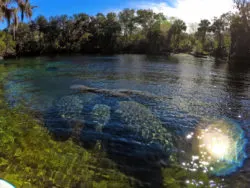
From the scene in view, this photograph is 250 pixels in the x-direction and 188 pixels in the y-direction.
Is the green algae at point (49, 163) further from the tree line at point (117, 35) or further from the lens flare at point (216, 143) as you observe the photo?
the tree line at point (117, 35)

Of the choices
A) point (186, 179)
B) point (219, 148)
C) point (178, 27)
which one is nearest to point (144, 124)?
point (219, 148)

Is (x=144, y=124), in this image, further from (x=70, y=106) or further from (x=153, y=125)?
(x=70, y=106)

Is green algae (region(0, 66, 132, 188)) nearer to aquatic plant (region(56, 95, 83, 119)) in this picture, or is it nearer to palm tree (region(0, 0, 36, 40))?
aquatic plant (region(56, 95, 83, 119))

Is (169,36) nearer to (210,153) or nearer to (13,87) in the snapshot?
(13,87)

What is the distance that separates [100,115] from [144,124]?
2276 millimetres

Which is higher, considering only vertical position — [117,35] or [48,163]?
[117,35]

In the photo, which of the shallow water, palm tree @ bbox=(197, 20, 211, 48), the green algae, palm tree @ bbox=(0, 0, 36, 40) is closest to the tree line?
palm tree @ bbox=(197, 20, 211, 48)

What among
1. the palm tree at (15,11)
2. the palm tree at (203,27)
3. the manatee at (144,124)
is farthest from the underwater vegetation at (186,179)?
the palm tree at (203,27)

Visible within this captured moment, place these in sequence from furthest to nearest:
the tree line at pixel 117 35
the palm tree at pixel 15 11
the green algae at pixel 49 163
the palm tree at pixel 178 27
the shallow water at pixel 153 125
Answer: the palm tree at pixel 178 27
the tree line at pixel 117 35
the palm tree at pixel 15 11
the shallow water at pixel 153 125
the green algae at pixel 49 163

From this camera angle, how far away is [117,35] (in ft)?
246

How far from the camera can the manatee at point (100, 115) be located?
8790mm

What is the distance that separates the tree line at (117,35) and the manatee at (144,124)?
182 feet

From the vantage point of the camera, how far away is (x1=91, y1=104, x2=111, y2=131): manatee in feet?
28.8

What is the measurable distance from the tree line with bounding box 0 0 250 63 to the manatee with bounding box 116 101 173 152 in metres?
55.5
